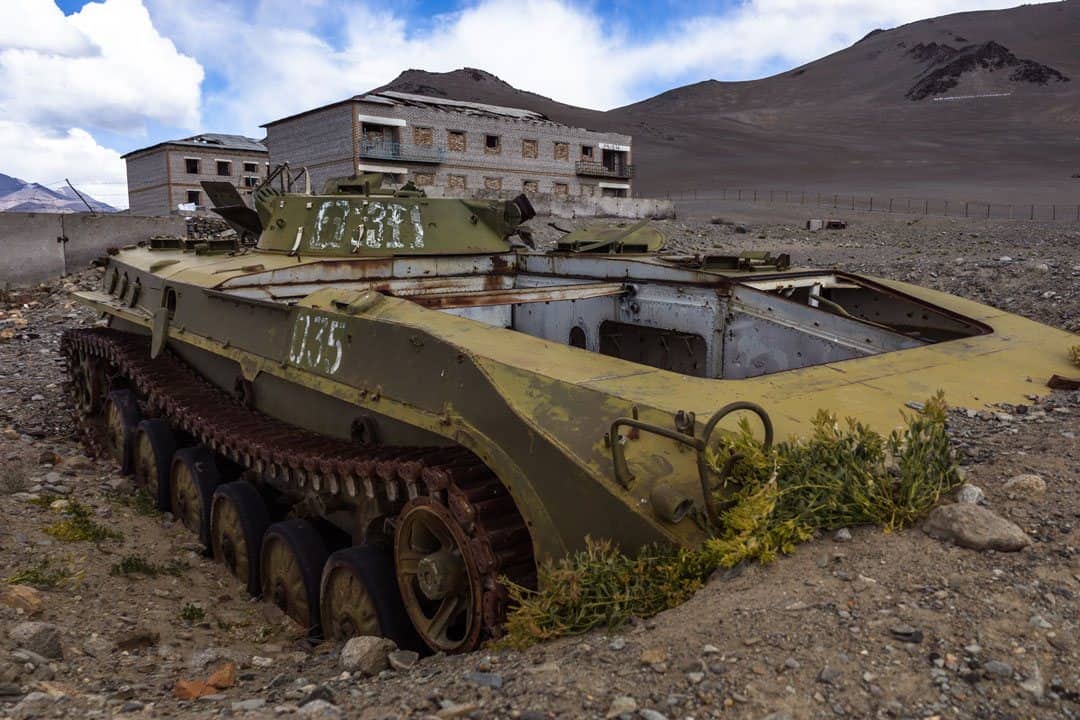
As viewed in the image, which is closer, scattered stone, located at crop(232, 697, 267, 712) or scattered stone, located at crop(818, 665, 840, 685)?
scattered stone, located at crop(818, 665, 840, 685)

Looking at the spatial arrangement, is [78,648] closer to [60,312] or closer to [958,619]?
[958,619]

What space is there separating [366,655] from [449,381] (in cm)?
123

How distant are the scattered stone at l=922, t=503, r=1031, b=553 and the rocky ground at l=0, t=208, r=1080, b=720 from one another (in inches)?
1.1

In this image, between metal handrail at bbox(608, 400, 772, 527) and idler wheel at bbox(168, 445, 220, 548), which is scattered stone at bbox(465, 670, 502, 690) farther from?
idler wheel at bbox(168, 445, 220, 548)

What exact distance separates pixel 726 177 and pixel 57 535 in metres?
64.0

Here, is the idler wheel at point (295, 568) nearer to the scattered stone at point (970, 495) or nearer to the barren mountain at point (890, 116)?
the scattered stone at point (970, 495)

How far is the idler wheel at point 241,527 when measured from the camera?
19.0 feet

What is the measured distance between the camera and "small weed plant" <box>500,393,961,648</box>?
3.15 metres

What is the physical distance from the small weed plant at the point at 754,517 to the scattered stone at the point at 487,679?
1.06 ft

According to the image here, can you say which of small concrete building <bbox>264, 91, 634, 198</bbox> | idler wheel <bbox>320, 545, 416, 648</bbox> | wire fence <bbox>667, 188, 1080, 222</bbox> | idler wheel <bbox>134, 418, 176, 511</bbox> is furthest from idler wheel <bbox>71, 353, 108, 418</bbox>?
wire fence <bbox>667, 188, 1080, 222</bbox>

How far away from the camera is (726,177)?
66188 millimetres

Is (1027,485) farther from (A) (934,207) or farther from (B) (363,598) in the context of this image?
(A) (934,207)

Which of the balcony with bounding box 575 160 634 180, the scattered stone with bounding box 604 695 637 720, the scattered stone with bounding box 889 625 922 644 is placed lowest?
the scattered stone with bounding box 604 695 637 720

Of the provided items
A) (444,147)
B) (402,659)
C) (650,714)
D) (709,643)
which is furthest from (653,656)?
(444,147)
